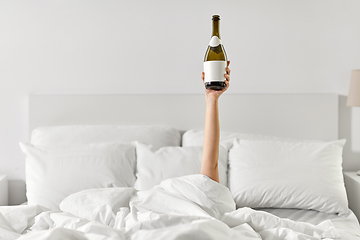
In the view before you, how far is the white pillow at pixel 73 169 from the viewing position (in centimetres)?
189

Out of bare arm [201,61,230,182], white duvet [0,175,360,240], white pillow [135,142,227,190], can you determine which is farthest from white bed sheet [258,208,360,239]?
bare arm [201,61,230,182]

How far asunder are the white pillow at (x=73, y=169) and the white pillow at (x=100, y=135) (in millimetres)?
130

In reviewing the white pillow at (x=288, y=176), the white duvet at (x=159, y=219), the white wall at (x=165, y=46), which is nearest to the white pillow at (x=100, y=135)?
the white wall at (x=165, y=46)

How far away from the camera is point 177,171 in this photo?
76.8 inches

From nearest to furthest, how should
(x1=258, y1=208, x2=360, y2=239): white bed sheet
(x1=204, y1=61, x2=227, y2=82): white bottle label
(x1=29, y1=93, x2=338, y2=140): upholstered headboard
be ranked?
1. (x1=204, y1=61, x2=227, y2=82): white bottle label
2. (x1=258, y1=208, x2=360, y2=239): white bed sheet
3. (x1=29, y1=93, x2=338, y2=140): upholstered headboard

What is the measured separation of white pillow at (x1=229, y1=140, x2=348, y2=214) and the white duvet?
1.02ft

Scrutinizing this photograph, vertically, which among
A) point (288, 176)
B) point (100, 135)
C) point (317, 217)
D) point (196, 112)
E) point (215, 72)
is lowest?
point (317, 217)

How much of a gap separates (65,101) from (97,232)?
1525mm

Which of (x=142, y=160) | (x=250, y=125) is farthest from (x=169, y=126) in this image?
(x=250, y=125)

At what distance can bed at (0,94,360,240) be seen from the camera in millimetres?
1268

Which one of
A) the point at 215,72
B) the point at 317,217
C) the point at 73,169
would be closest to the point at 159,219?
the point at 215,72

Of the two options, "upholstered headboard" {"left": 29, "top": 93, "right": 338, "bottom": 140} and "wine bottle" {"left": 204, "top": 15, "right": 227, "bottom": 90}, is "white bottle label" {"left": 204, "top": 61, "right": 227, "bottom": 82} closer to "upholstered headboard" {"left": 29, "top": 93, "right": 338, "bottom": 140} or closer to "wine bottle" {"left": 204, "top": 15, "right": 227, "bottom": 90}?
"wine bottle" {"left": 204, "top": 15, "right": 227, "bottom": 90}

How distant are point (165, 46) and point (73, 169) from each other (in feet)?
3.59

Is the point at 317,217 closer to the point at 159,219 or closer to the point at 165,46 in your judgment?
the point at 159,219
